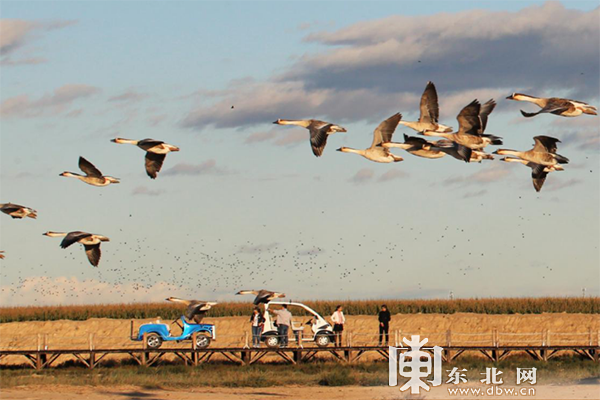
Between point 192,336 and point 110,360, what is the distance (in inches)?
184

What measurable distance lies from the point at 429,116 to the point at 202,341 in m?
13.4

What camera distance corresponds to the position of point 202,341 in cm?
3888

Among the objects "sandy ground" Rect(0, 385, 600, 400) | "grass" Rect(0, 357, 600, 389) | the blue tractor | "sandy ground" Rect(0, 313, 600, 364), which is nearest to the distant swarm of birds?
"sandy ground" Rect(0, 385, 600, 400)

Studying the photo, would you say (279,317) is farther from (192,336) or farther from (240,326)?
(240,326)

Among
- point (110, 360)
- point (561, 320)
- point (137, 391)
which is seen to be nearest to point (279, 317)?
point (137, 391)

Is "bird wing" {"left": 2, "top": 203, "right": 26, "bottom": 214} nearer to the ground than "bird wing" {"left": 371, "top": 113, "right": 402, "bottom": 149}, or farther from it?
nearer to the ground

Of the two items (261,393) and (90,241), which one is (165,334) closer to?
(261,393)

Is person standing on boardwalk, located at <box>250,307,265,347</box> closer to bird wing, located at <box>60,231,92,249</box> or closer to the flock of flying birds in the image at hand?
the flock of flying birds

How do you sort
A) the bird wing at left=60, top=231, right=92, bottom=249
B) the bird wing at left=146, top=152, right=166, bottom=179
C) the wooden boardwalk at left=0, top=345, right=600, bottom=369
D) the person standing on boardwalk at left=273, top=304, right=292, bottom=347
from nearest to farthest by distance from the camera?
the bird wing at left=60, top=231, right=92, bottom=249 < the bird wing at left=146, top=152, right=166, bottom=179 < the person standing on boardwalk at left=273, top=304, right=292, bottom=347 < the wooden boardwalk at left=0, top=345, right=600, bottom=369

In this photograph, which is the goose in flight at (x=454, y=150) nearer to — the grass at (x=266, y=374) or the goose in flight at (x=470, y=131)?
the goose in flight at (x=470, y=131)

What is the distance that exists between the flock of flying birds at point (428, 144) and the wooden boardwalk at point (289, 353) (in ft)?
27.9

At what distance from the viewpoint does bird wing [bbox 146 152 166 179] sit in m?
28.3

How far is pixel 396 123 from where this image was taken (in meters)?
31.0

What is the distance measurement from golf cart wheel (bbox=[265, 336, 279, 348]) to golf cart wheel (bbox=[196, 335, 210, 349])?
236cm
